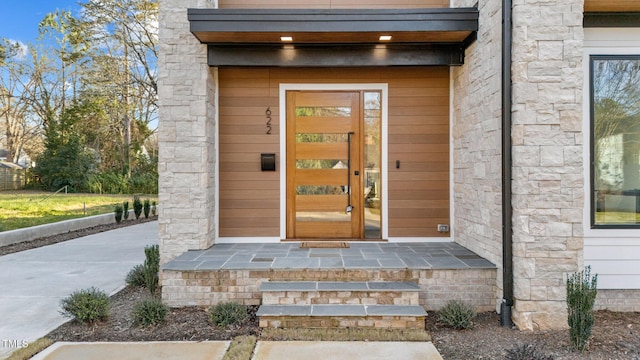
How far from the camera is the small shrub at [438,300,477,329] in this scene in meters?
3.22

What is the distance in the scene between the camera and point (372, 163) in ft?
16.0

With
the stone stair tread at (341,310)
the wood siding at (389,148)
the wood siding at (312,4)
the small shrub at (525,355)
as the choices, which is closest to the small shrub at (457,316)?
the stone stair tread at (341,310)

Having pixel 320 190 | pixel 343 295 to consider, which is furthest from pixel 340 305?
pixel 320 190

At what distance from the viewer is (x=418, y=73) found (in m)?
4.81

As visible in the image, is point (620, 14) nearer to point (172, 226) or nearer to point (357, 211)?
point (357, 211)

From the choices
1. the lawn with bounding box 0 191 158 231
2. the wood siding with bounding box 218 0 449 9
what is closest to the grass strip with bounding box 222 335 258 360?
the wood siding with bounding box 218 0 449 9

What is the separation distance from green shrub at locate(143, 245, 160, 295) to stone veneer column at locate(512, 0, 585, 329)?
375cm

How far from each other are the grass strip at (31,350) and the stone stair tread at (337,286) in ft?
5.81

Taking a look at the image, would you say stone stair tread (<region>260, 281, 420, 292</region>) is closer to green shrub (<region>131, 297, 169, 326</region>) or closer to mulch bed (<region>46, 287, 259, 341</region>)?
mulch bed (<region>46, 287, 259, 341</region>)

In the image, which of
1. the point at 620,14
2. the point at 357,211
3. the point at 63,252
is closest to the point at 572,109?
the point at 620,14

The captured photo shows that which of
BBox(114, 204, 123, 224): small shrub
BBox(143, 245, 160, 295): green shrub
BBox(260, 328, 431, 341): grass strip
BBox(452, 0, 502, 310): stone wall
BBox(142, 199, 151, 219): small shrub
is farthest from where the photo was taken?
BBox(142, 199, 151, 219): small shrub

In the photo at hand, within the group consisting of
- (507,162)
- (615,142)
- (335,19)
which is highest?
(335,19)

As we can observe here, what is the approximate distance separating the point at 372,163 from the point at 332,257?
152 centimetres

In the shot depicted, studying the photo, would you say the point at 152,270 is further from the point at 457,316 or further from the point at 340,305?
the point at 457,316
